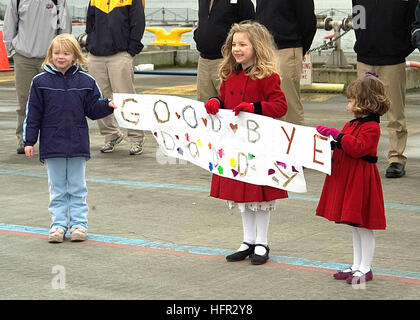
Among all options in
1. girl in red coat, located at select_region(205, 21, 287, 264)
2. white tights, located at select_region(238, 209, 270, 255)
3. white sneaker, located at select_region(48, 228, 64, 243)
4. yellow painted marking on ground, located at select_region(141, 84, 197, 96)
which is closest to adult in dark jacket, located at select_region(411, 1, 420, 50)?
girl in red coat, located at select_region(205, 21, 287, 264)

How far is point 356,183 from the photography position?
5398 mm

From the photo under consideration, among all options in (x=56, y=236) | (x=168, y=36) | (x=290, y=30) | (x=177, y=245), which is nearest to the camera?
(x=177, y=245)

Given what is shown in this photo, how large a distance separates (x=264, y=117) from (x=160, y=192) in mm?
2536

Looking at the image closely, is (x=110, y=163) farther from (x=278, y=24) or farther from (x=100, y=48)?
(x=278, y=24)

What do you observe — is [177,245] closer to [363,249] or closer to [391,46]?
[363,249]

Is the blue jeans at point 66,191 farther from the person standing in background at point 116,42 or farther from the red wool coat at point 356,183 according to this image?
the person standing in background at point 116,42

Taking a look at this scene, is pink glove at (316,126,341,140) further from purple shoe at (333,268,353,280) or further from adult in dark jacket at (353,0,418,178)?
adult in dark jacket at (353,0,418,178)

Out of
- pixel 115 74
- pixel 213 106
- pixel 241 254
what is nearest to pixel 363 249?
pixel 241 254

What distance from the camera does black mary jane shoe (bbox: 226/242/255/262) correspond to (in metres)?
5.95

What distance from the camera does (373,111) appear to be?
216 inches

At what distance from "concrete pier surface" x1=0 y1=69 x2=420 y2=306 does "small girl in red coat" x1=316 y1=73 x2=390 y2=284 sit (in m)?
0.20

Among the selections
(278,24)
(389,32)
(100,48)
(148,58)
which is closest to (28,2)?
(100,48)

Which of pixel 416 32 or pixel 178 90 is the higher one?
pixel 416 32

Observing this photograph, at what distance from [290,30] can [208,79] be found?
39.6 inches
